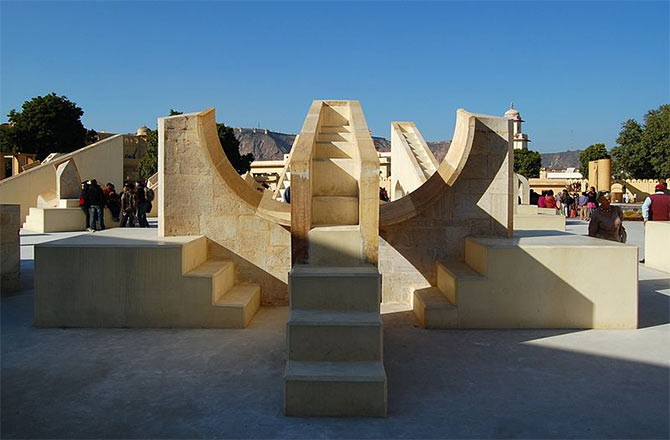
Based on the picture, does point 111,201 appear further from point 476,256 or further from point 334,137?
point 476,256

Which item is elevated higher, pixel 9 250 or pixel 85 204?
pixel 85 204

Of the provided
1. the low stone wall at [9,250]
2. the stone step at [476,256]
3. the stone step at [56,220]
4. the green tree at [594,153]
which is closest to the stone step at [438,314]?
the stone step at [476,256]

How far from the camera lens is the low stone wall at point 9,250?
23.1 feet

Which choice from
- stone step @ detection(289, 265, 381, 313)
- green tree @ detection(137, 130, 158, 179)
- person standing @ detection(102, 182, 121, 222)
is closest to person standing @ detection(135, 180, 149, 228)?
person standing @ detection(102, 182, 121, 222)

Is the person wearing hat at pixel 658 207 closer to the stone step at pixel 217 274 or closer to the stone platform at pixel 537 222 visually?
the stone platform at pixel 537 222

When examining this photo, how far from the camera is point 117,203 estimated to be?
54.3ft

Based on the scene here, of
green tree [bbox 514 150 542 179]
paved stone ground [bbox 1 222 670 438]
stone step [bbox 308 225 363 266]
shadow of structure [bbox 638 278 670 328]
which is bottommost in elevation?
paved stone ground [bbox 1 222 670 438]

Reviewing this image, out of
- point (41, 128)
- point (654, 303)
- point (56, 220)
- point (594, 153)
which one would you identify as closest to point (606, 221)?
point (654, 303)

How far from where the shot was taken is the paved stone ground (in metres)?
3.16

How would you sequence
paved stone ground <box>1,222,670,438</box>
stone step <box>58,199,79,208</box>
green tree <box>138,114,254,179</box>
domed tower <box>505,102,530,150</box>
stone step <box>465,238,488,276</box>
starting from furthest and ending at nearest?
domed tower <box>505,102,530,150</box> → green tree <box>138,114,254,179</box> → stone step <box>58,199,79,208</box> → stone step <box>465,238,488,276</box> → paved stone ground <box>1,222,670,438</box>

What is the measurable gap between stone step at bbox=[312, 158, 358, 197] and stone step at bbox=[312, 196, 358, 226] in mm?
489

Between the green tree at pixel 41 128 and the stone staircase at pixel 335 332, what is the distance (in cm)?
4202

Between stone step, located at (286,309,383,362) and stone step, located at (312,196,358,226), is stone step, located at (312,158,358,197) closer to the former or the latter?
stone step, located at (312,196,358,226)

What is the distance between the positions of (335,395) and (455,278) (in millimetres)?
2547
